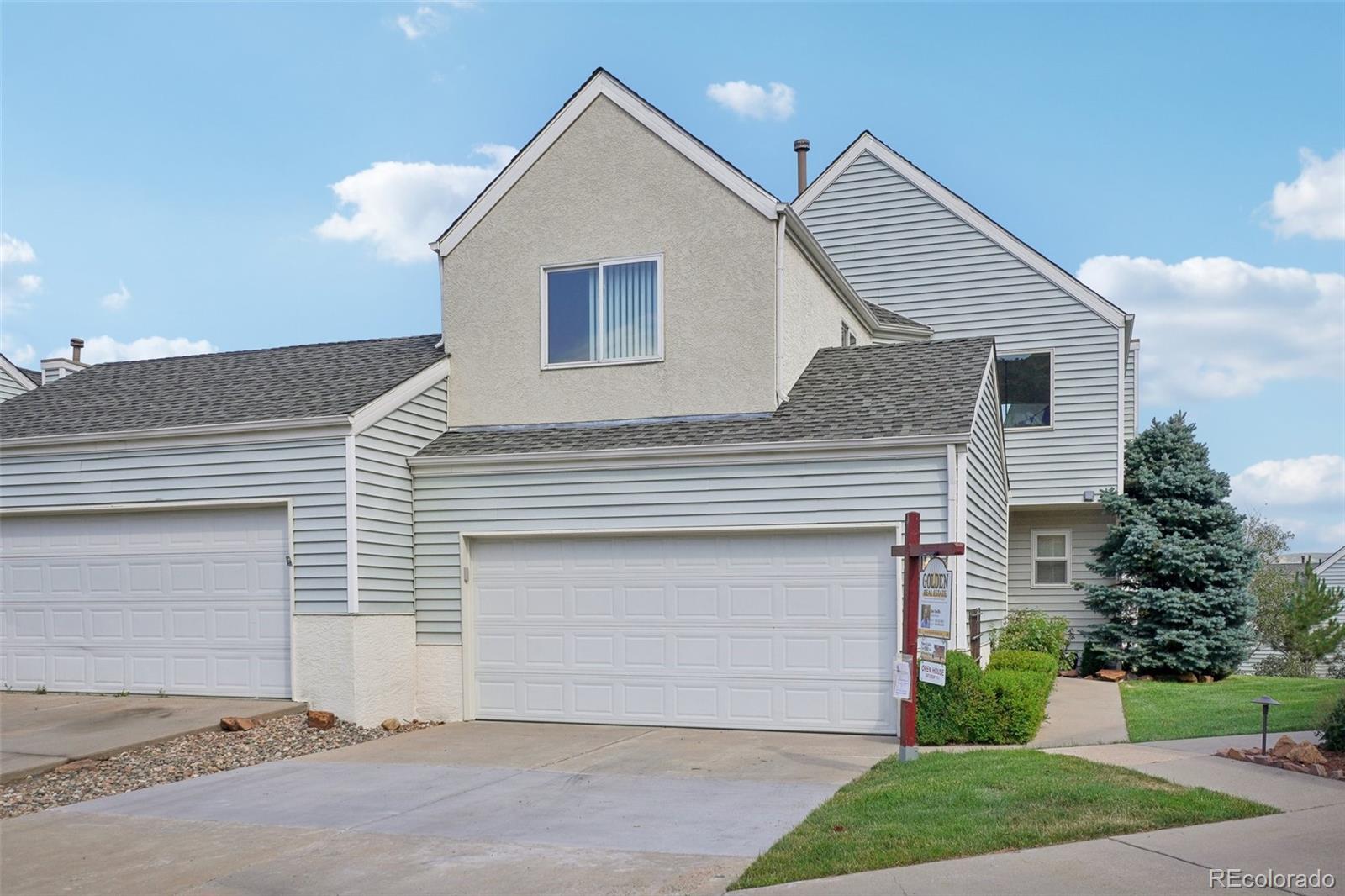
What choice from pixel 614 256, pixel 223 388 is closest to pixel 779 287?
pixel 614 256

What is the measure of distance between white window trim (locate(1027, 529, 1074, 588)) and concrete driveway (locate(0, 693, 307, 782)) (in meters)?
13.5

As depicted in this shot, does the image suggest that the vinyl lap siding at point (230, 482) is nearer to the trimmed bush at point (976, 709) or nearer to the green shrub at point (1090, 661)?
the trimmed bush at point (976, 709)

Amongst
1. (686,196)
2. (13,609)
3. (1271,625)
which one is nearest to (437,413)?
(686,196)

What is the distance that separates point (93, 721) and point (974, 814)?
9848 millimetres

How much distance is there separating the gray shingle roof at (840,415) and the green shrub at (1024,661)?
147 inches

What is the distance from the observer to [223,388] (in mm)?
16234

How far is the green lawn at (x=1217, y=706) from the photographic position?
1194 cm

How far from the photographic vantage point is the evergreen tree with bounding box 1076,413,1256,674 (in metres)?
19.2

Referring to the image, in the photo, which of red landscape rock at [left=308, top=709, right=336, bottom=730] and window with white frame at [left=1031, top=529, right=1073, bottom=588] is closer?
red landscape rock at [left=308, top=709, right=336, bottom=730]

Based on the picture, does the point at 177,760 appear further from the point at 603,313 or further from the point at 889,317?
the point at 889,317

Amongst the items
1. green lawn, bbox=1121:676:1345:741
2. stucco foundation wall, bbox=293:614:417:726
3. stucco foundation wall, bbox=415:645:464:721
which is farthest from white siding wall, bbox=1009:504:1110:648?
stucco foundation wall, bbox=293:614:417:726

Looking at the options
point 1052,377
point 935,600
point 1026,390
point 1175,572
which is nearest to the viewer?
point 935,600

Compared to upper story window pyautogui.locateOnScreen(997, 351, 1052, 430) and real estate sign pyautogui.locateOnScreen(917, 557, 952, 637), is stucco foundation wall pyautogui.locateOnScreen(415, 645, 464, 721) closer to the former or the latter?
real estate sign pyautogui.locateOnScreen(917, 557, 952, 637)

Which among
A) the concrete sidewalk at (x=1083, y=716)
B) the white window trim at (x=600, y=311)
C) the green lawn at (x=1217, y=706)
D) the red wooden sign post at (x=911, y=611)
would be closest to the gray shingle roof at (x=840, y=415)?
the white window trim at (x=600, y=311)
